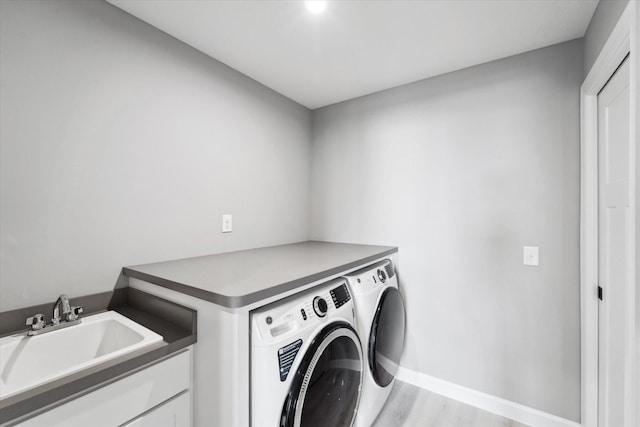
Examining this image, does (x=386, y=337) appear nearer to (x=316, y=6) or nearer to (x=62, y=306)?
(x=62, y=306)

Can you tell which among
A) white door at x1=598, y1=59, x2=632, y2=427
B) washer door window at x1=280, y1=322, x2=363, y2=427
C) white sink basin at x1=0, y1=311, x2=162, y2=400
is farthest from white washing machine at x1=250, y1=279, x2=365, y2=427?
white door at x1=598, y1=59, x2=632, y2=427

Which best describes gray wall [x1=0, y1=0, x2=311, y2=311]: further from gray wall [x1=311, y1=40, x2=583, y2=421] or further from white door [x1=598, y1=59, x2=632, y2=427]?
white door [x1=598, y1=59, x2=632, y2=427]

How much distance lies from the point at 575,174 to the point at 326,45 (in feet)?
5.36

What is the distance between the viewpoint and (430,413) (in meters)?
1.77

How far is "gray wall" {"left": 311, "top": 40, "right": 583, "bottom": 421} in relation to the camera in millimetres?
1602

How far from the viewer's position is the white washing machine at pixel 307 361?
3.12 feet

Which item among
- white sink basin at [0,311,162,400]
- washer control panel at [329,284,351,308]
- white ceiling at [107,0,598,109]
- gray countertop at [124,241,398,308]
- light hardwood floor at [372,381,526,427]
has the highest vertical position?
white ceiling at [107,0,598,109]

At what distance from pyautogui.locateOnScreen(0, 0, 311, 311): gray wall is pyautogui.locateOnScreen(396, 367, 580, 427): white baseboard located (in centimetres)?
164

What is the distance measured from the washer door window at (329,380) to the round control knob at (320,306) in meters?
0.07

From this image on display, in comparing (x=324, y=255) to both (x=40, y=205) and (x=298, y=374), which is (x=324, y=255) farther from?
(x=40, y=205)

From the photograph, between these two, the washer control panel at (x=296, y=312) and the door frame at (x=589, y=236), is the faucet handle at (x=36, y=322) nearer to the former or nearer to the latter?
the washer control panel at (x=296, y=312)

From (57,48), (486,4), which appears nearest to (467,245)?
(486,4)

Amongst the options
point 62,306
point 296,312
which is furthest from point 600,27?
point 62,306

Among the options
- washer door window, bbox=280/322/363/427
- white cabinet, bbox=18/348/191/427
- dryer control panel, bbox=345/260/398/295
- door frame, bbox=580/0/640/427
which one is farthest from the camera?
dryer control panel, bbox=345/260/398/295
